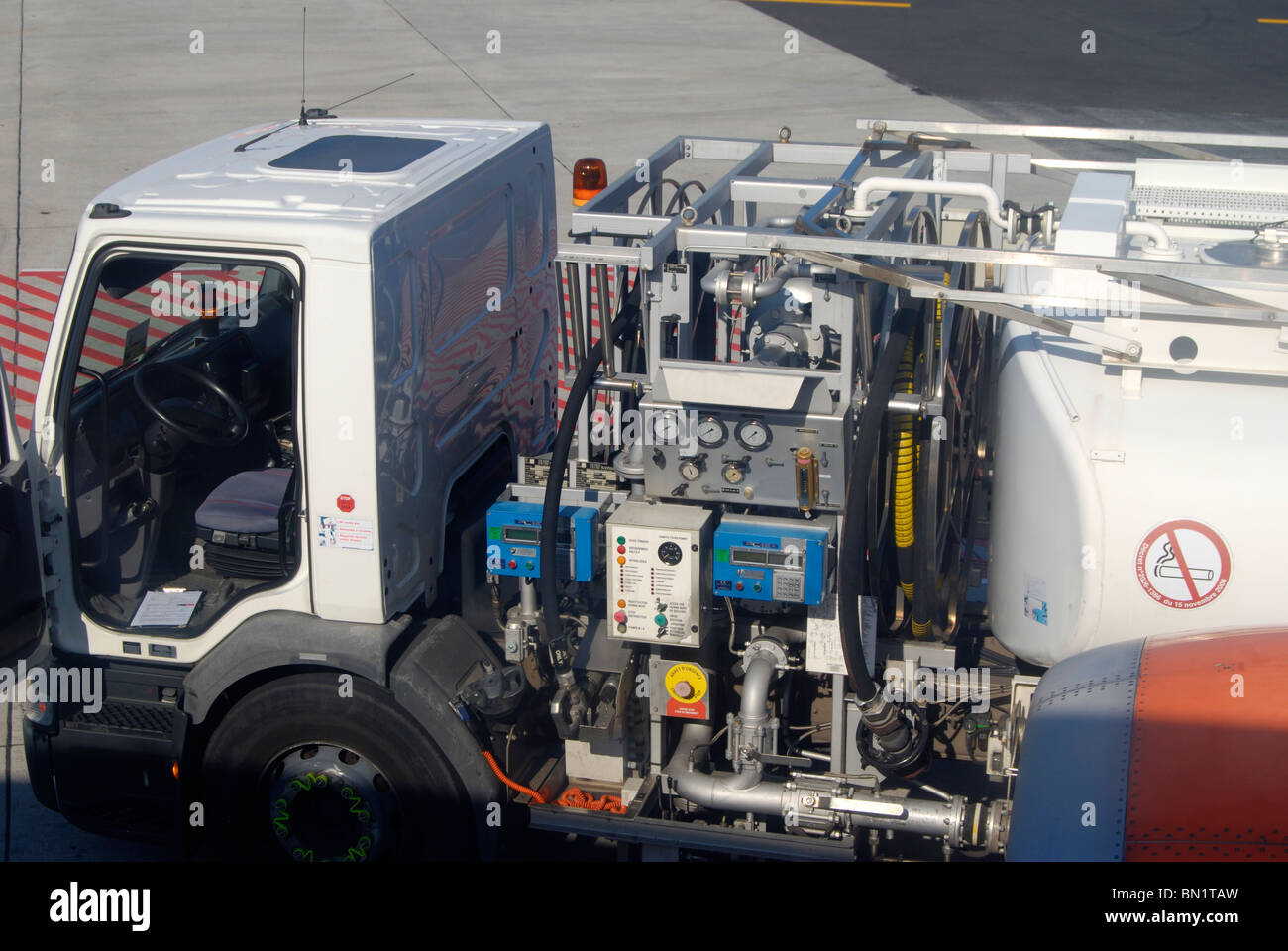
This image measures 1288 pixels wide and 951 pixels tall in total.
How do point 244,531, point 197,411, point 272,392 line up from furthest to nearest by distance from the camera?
point 272,392
point 197,411
point 244,531

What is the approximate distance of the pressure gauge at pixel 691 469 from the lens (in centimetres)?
441

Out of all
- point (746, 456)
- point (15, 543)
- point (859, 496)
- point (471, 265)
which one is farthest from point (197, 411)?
point (859, 496)

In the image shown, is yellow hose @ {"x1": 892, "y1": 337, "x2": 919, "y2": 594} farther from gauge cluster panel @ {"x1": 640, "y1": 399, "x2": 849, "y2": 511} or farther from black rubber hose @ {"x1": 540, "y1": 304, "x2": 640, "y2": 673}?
black rubber hose @ {"x1": 540, "y1": 304, "x2": 640, "y2": 673}

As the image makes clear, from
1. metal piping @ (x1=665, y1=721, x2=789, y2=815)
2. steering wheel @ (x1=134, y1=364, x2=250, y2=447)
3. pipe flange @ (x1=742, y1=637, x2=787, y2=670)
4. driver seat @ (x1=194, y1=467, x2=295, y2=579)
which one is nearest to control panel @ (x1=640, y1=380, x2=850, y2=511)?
pipe flange @ (x1=742, y1=637, x2=787, y2=670)

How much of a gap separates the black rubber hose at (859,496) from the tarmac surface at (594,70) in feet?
33.9

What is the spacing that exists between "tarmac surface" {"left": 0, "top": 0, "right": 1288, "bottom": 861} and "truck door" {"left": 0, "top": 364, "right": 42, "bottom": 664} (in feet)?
29.0

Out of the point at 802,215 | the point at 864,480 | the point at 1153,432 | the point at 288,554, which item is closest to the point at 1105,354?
the point at 1153,432

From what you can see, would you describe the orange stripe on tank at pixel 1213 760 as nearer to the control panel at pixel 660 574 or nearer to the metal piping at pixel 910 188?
the control panel at pixel 660 574

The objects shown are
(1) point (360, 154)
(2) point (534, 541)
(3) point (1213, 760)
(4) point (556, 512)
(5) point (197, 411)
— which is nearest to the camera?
(3) point (1213, 760)

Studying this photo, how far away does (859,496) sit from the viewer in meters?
4.03

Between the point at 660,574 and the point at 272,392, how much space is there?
194 cm

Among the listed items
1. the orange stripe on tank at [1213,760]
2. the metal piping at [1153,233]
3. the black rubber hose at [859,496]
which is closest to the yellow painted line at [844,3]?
the metal piping at [1153,233]

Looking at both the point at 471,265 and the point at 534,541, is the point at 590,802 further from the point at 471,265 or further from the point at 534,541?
the point at 471,265

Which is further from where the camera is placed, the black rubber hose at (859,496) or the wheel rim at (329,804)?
the wheel rim at (329,804)
